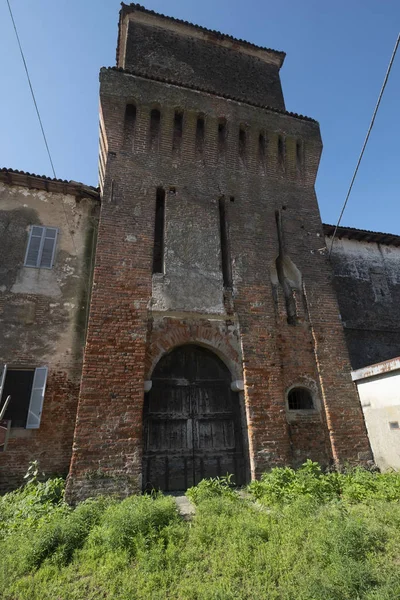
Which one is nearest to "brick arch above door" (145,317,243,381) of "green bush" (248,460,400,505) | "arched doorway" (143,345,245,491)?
"arched doorway" (143,345,245,491)

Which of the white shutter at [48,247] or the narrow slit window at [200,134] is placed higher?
the narrow slit window at [200,134]

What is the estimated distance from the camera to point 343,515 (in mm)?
4781

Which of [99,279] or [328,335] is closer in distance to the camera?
[99,279]

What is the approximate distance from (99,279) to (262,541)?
5812 mm

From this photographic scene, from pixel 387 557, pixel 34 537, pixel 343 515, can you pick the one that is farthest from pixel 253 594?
pixel 34 537

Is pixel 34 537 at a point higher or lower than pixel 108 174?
lower

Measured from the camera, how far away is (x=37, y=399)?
7273 millimetres

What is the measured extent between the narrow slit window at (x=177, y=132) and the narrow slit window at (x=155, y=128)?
50 centimetres

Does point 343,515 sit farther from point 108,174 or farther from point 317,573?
point 108,174

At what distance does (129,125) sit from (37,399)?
7.73 m

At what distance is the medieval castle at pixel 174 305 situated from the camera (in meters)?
6.99

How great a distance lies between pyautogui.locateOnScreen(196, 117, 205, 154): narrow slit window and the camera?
Answer: 391 inches

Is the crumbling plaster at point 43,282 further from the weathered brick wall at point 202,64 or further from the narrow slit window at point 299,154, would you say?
the narrow slit window at point 299,154

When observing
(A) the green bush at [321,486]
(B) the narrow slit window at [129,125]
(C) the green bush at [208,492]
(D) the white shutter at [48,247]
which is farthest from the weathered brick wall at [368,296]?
(D) the white shutter at [48,247]
